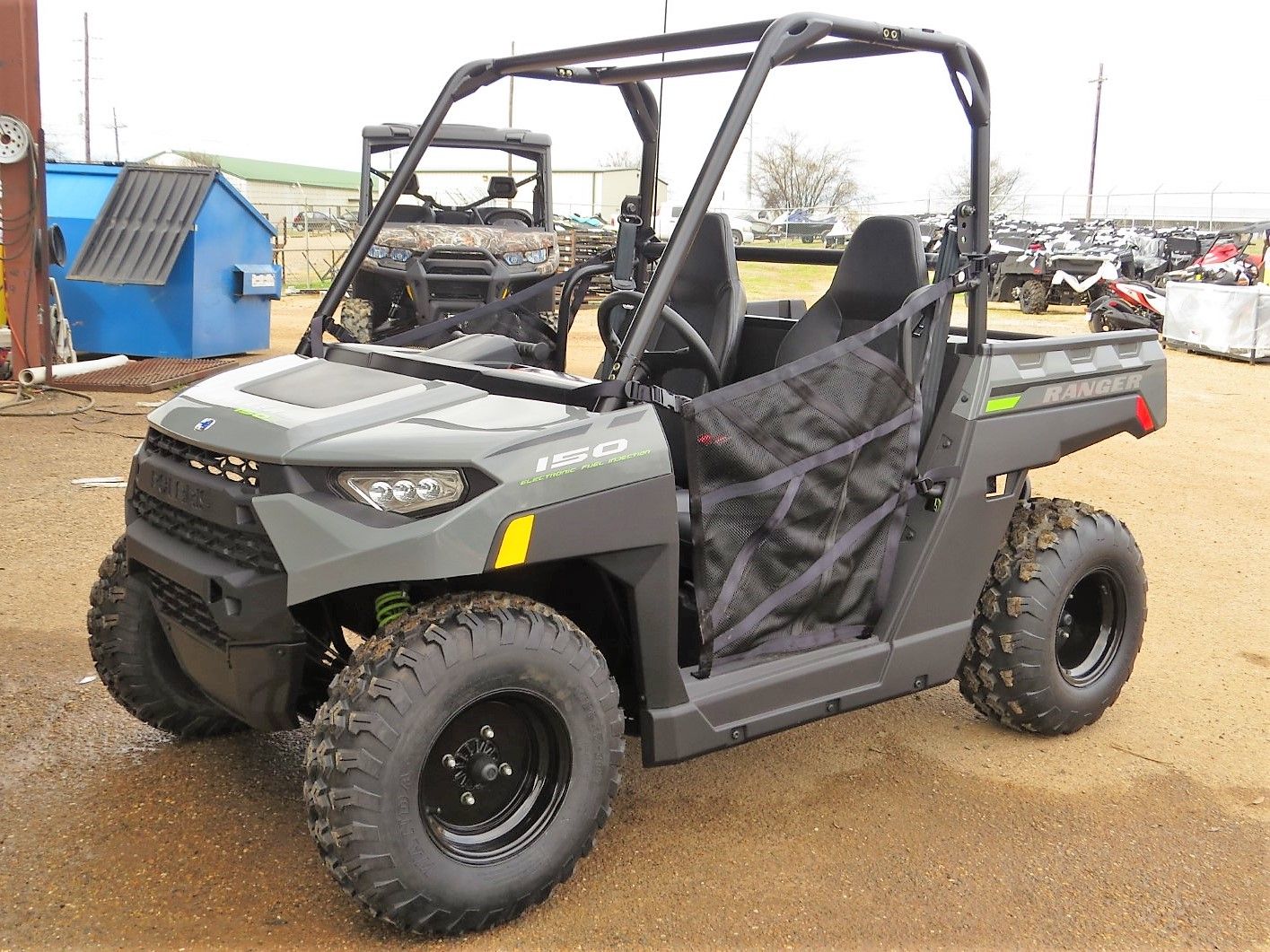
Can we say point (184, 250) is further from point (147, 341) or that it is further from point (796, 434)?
point (796, 434)

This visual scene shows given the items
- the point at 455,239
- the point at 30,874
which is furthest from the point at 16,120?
the point at 30,874

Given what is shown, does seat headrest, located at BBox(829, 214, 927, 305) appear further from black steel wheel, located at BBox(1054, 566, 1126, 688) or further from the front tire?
the front tire

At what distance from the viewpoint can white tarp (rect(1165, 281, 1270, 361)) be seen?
15195 millimetres

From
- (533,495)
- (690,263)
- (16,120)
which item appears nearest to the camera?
(533,495)

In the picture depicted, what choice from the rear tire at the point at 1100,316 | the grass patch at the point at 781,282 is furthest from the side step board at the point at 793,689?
the grass patch at the point at 781,282

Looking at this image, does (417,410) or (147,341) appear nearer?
(417,410)

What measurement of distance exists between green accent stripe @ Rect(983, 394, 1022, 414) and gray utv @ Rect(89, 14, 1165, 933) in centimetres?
1

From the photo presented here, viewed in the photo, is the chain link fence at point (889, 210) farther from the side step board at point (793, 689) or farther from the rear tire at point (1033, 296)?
the side step board at point (793, 689)

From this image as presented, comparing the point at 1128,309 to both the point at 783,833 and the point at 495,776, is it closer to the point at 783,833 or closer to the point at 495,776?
the point at 783,833

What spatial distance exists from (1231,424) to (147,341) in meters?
9.87

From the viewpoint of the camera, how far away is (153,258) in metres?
11.1

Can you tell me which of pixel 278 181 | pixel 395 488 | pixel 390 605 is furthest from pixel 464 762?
pixel 278 181

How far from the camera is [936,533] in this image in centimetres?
349

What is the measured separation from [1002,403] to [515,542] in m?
1.70
